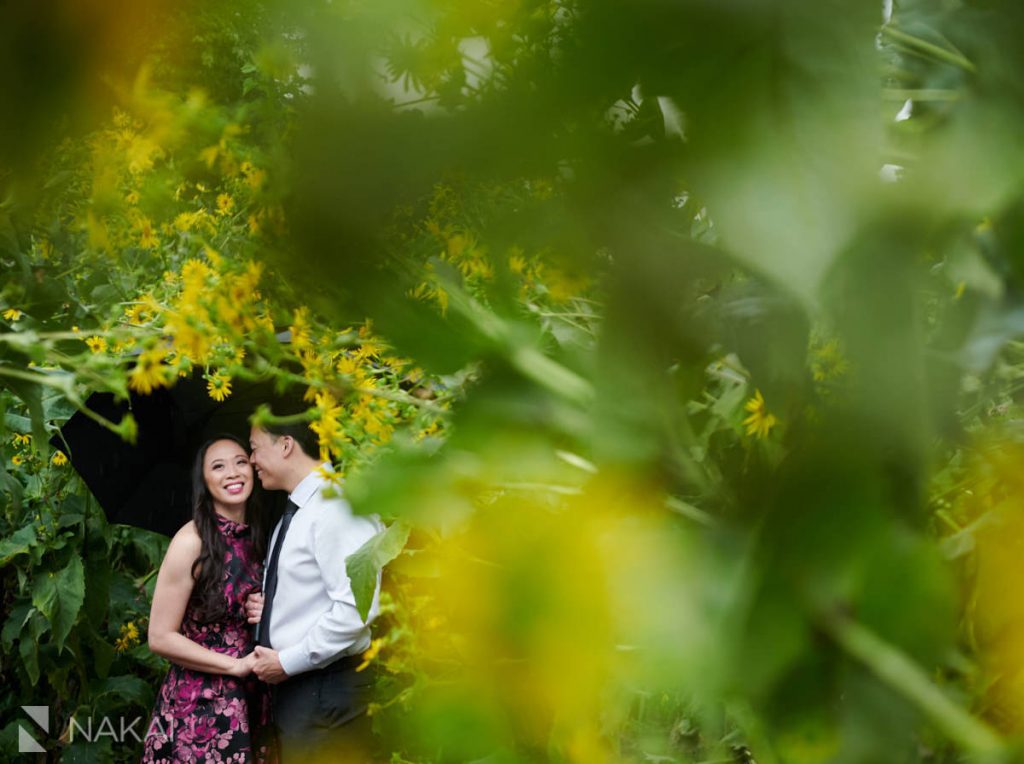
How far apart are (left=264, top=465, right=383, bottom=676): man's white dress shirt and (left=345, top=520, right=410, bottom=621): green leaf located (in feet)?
3.36

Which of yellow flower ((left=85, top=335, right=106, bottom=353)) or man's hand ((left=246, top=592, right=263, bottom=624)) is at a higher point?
yellow flower ((left=85, top=335, right=106, bottom=353))

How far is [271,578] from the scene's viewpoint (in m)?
1.91

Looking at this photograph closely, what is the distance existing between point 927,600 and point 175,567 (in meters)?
2.04

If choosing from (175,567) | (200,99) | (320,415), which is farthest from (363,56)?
(175,567)

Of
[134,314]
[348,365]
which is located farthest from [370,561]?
[134,314]

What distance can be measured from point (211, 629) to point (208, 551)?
0.14 metres

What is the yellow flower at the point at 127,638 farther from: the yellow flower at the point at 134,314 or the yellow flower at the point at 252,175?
the yellow flower at the point at 252,175

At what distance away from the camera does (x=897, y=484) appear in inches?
5.3

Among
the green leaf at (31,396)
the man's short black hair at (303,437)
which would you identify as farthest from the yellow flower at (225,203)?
the man's short black hair at (303,437)

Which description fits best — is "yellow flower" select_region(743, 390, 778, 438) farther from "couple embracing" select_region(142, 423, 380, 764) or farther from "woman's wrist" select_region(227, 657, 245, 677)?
"woman's wrist" select_region(227, 657, 245, 677)

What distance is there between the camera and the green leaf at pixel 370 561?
1.62ft

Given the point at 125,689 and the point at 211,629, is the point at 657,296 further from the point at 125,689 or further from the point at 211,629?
the point at 125,689

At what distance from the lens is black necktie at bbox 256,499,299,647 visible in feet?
6.15

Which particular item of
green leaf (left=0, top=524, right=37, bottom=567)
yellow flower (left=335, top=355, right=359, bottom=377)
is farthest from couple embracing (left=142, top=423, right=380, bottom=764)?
yellow flower (left=335, top=355, right=359, bottom=377)
